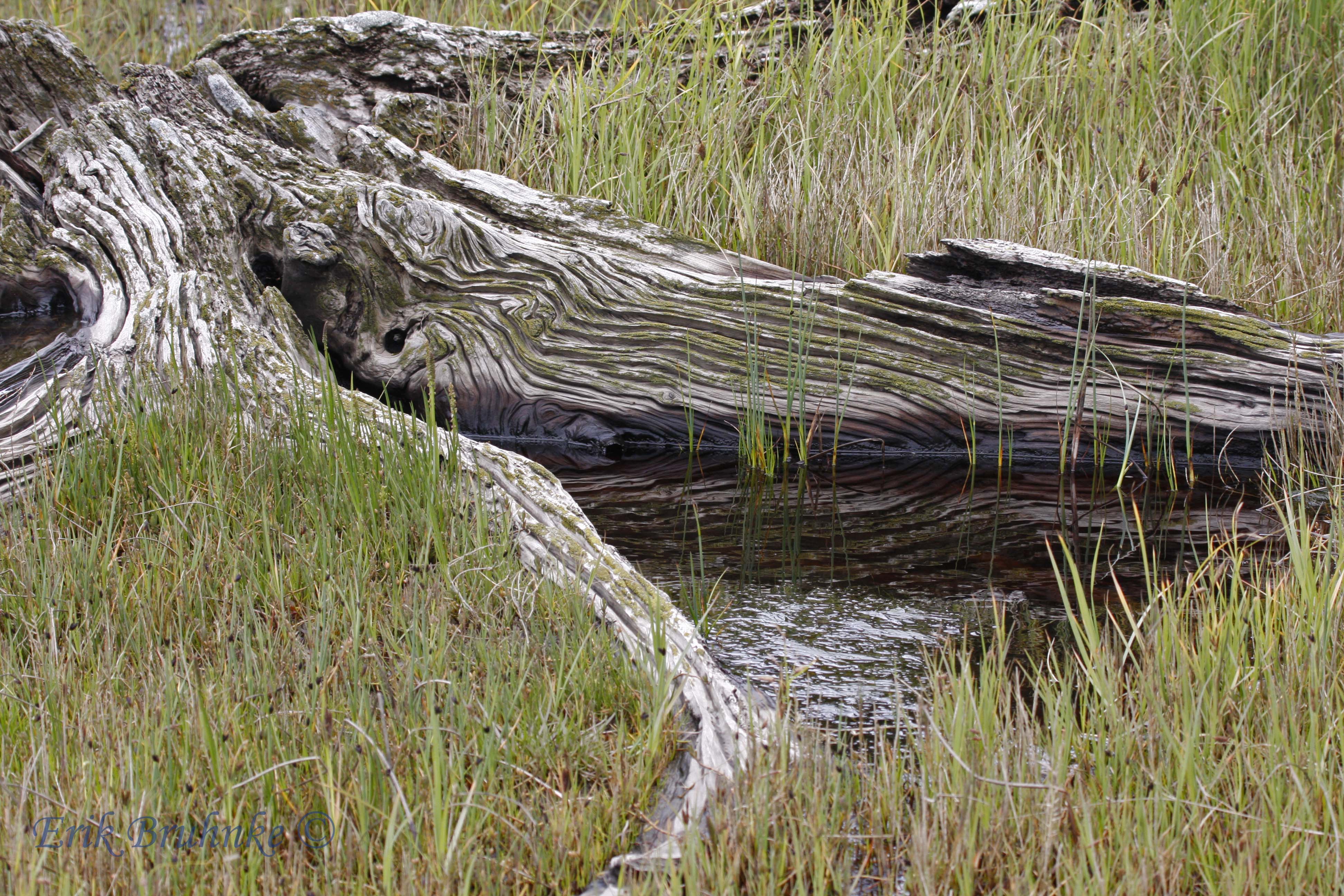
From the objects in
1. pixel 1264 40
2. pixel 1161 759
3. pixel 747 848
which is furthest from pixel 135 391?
pixel 1264 40

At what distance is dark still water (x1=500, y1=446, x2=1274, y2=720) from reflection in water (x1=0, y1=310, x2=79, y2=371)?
204 cm

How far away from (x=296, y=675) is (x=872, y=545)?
6.98 ft

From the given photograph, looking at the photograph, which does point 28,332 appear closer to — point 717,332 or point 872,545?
point 717,332

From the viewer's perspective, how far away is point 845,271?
546 cm

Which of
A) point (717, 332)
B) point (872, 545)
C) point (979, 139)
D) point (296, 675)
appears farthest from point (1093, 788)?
point (979, 139)

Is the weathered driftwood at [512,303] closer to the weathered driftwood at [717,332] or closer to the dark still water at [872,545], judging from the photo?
the weathered driftwood at [717,332]

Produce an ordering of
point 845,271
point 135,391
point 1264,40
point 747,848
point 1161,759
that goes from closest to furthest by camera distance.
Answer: point 747,848 → point 1161,759 → point 135,391 → point 845,271 → point 1264,40

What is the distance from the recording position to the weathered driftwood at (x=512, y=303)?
4.36m

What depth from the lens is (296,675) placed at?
2.21 m

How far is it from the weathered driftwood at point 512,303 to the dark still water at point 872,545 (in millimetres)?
309

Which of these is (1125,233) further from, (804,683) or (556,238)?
(804,683)

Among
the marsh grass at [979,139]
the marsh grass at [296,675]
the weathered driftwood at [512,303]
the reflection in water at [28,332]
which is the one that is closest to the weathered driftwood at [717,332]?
the weathered driftwood at [512,303]

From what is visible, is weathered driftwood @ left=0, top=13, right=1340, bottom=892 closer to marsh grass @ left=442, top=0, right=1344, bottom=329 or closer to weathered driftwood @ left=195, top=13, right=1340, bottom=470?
weathered driftwood @ left=195, top=13, right=1340, bottom=470

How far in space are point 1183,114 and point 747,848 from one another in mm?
5330
